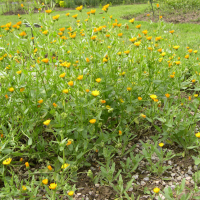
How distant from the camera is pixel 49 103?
206 cm

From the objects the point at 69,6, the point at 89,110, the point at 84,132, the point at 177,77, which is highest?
the point at 69,6

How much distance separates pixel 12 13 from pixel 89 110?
1346 cm

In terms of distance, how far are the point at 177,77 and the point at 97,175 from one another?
4.32 ft

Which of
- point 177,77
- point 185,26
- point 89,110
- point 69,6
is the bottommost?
point 89,110

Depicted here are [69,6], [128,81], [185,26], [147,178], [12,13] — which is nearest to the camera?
[147,178]

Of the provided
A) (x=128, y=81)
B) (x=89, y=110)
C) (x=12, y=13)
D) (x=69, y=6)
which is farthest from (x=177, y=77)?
(x=69, y=6)

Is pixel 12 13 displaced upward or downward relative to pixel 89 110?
upward

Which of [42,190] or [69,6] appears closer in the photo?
[42,190]

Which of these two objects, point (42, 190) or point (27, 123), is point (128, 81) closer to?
point (27, 123)

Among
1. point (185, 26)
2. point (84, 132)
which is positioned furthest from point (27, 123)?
point (185, 26)

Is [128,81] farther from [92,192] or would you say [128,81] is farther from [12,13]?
[12,13]

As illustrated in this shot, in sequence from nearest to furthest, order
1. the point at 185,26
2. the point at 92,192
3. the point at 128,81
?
the point at 92,192 → the point at 128,81 → the point at 185,26

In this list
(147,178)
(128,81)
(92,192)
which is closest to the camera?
(92,192)

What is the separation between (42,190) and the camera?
6.38ft
